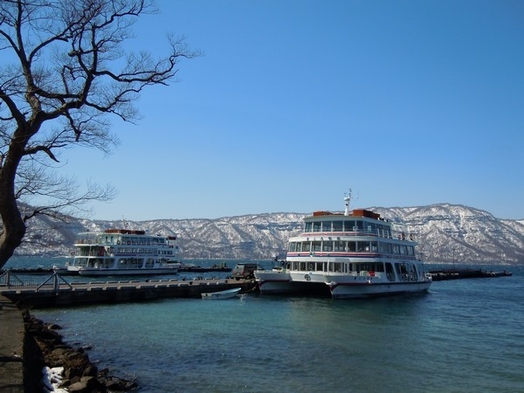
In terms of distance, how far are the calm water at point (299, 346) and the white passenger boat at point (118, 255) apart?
126ft

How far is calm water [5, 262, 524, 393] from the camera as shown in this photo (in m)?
14.0

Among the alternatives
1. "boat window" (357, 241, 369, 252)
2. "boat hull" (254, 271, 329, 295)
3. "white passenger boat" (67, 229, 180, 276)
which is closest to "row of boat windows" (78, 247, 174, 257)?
"white passenger boat" (67, 229, 180, 276)

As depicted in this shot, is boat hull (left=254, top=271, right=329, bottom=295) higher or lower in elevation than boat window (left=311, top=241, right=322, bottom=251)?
lower

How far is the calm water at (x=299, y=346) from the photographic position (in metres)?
14.0

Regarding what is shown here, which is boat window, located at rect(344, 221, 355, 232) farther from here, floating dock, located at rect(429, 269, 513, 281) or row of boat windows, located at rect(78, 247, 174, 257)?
floating dock, located at rect(429, 269, 513, 281)

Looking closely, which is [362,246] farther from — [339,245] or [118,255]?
[118,255]

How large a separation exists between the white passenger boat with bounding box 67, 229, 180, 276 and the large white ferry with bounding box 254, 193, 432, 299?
118 feet

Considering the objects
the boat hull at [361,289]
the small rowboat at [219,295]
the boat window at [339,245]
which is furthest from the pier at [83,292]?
the boat hull at [361,289]

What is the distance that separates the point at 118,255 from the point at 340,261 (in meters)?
41.8

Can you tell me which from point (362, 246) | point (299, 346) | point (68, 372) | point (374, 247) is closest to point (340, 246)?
point (362, 246)

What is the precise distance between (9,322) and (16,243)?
673 cm

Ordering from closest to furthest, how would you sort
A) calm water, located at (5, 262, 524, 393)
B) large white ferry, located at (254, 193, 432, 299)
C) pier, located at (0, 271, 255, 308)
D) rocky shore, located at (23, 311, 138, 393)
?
rocky shore, located at (23, 311, 138, 393)
calm water, located at (5, 262, 524, 393)
pier, located at (0, 271, 255, 308)
large white ferry, located at (254, 193, 432, 299)

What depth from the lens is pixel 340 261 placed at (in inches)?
1463

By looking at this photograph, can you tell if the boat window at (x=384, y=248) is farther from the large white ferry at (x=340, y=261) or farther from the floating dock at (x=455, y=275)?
the floating dock at (x=455, y=275)
